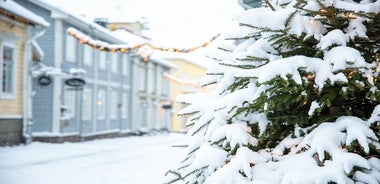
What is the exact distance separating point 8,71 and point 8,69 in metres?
0.08

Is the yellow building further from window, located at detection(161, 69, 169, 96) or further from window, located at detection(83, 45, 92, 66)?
window, located at detection(83, 45, 92, 66)

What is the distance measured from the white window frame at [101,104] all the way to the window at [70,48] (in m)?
4.33

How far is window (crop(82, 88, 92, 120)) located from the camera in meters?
26.8

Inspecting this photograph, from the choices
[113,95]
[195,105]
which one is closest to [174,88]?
[113,95]

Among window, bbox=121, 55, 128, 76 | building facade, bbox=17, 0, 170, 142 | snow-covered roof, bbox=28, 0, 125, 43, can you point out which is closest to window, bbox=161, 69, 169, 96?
building facade, bbox=17, 0, 170, 142

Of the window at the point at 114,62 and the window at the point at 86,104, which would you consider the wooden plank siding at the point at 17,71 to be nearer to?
the window at the point at 86,104

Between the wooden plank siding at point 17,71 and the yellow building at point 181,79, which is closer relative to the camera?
the wooden plank siding at point 17,71

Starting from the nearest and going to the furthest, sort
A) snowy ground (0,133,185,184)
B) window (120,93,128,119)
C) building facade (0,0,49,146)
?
snowy ground (0,133,185,184), building facade (0,0,49,146), window (120,93,128,119)

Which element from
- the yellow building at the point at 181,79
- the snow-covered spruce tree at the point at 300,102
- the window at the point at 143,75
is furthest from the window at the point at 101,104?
the snow-covered spruce tree at the point at 300,102

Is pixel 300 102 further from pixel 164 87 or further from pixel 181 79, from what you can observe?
pixel 181 79

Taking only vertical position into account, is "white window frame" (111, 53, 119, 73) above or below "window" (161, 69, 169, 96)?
above

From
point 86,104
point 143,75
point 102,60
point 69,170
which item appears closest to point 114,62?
Result: point 102,60

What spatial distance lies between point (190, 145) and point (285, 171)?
0.82 metres

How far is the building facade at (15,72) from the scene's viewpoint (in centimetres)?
1778
